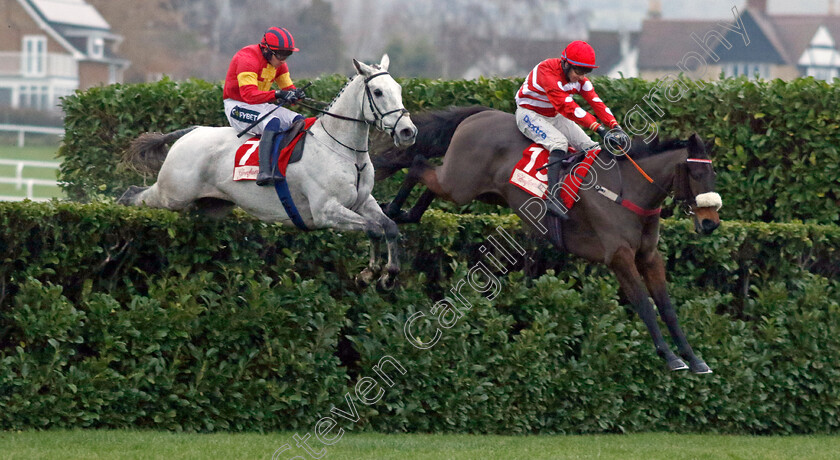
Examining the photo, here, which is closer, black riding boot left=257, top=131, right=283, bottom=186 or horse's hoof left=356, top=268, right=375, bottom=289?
black riding boot left=257, top=131, right=283, bottom=186

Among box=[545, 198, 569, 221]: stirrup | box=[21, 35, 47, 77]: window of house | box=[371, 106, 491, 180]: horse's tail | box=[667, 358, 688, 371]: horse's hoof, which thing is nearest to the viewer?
box=[667, 358, 688, 371]: horse's hoof

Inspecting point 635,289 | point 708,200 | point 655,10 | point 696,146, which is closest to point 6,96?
point 655,10

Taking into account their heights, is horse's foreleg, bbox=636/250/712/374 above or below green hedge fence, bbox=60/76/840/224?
below

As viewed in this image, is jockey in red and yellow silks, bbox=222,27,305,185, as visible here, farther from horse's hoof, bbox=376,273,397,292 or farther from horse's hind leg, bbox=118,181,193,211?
horse's hoof, bbox=376,273,397,292

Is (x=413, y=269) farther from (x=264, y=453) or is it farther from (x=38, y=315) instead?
(x=38, y=315)

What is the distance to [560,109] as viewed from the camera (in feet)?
22.3

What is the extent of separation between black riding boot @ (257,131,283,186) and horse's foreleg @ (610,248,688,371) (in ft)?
7.39

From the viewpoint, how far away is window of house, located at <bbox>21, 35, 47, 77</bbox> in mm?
43469

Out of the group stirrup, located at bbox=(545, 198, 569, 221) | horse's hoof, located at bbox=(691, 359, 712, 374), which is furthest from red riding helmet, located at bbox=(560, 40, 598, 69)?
horse's hoof, located at bbox=(691, 359, 712, 374)

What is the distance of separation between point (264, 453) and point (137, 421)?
1014 millimetres

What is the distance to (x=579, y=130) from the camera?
7.25 m

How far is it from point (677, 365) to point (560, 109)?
1.80 meters

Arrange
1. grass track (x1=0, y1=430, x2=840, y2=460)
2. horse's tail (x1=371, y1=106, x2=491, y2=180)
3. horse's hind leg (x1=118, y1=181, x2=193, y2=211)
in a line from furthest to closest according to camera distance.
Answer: horse's tail (x1=371, y1=106, x2=491, y2=180) < horse's hind leg (x1=118, y1=181, x2=193, y2=211) < grass track (x1=0, y1=430, x2=840, y2=460)

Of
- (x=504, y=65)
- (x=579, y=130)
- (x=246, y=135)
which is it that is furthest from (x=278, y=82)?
(x=504, y=65)
